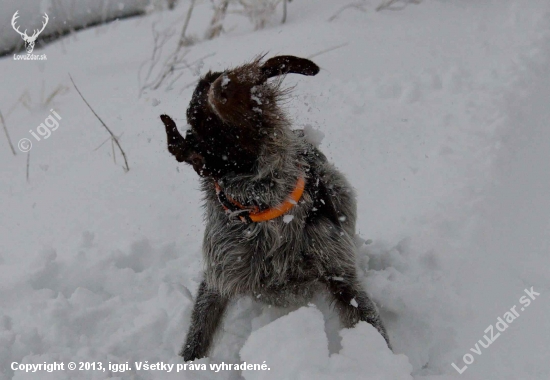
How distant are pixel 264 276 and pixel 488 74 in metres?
3.57

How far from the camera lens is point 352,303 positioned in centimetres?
265

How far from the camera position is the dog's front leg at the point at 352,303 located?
8.75 ft

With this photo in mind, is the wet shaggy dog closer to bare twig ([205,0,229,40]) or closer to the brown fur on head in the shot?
the brown fur on head

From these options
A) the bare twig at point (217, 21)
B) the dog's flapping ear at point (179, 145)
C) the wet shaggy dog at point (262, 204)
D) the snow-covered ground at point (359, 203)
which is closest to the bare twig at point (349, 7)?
the snow-covered ground at point (359, 203)

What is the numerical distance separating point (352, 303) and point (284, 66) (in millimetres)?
1246

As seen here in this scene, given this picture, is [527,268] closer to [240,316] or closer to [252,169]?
[240,316]

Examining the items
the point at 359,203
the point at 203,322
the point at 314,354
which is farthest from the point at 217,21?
the point at 314,354

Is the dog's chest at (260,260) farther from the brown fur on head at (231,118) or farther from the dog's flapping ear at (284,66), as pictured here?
the dog's flapping ear at (284,66)

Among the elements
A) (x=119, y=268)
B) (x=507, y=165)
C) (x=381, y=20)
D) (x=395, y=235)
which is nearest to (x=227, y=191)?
(x=119, y=268)

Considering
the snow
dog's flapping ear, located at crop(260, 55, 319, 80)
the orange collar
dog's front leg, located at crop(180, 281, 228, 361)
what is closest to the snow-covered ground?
the snow

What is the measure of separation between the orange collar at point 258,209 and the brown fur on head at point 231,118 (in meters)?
0.14

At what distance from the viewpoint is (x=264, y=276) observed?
2.60m

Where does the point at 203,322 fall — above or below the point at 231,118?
below

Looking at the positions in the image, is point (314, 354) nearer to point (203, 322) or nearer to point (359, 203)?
point (203, 322)
